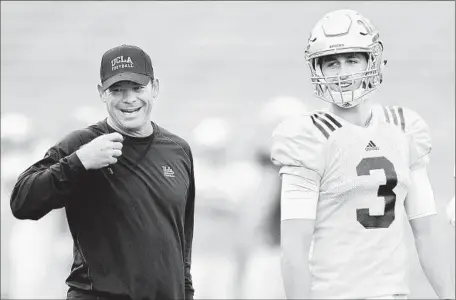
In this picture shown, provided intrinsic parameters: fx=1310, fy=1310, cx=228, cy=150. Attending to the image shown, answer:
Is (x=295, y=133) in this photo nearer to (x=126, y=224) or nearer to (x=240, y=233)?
(x=126, y=224)

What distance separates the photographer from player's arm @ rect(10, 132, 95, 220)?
313 centimetres

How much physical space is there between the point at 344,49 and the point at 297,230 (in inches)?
18.2

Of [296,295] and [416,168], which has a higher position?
[416,168]

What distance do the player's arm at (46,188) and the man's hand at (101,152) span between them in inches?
0.8

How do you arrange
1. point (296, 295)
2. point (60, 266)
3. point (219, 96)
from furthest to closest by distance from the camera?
point (219, 96) → point (60, 266) → point (296, 295)

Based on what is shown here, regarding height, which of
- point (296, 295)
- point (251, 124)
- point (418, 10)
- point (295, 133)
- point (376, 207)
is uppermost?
point (418, 10)

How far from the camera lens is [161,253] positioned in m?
3.26

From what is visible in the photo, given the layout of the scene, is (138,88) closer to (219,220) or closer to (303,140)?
(303,140)

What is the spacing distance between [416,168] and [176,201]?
61 centimetres

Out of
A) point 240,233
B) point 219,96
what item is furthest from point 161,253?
point 219,96

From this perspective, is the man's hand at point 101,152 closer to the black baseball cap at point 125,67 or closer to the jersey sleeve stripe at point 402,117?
the black baseball cap at point 125,67

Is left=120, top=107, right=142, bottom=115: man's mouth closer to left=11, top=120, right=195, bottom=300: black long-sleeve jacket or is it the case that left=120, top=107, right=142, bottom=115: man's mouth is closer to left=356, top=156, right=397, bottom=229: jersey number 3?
left=11, top=120, right=195, bottom=300: black long-sleeve jacket

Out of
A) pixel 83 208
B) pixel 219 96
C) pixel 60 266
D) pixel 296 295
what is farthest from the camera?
pixel 219 96

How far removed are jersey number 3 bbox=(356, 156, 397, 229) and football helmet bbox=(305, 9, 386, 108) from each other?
16 centimetres
